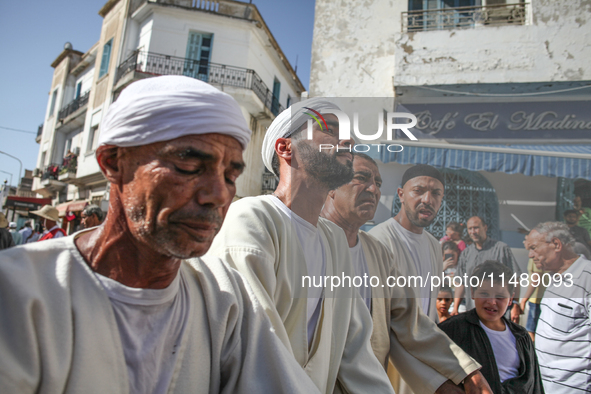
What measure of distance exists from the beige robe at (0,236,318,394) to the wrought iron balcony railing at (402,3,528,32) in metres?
5.65

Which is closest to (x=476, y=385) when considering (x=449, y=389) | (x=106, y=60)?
(x=449, y=389)

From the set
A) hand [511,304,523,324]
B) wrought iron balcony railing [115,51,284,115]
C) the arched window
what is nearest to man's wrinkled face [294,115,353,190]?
the arched window

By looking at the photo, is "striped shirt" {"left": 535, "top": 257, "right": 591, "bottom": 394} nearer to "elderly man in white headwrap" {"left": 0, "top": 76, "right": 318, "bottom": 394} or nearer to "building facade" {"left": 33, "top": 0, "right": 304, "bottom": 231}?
"elderly man in white headwrap" {"left": 0, "top": 76, "right": 318, "bottom": 394}

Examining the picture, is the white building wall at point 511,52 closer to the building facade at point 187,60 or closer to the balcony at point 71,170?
the building facade at point 187,60

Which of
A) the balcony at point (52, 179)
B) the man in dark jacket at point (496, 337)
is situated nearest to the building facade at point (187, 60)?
the balcony at point (52, 179)

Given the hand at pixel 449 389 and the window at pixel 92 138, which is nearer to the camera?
the hand at pixel 449 389

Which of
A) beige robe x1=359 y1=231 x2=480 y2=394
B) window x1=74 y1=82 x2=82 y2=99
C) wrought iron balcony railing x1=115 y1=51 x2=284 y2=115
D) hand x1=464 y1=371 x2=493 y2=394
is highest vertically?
window x1=74 y1=82 x2=82 y2=99

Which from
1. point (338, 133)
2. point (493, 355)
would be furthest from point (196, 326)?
point (493, 355)

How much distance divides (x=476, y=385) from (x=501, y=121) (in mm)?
2771

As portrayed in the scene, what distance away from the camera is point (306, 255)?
1.66 metres

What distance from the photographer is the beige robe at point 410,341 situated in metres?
1.69

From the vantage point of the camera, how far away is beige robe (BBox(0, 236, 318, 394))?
71cm

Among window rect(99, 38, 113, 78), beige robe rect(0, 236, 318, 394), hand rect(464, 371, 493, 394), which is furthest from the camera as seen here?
window rect(99, 38, 113, 78)

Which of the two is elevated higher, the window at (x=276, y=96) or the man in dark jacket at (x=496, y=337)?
the window at (x=276, y=96)
